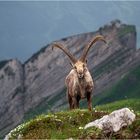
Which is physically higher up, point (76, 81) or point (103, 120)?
point (76, 81)

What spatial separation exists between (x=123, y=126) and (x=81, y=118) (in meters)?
2.83

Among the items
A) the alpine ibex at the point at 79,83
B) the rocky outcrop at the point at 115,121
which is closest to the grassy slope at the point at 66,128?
the rocky outcrop at the point at 115,121

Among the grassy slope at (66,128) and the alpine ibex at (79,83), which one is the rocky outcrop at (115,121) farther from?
the alpine ibex at (79,83)

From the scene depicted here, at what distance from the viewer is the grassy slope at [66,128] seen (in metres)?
26.1

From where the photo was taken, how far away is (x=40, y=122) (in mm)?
28344

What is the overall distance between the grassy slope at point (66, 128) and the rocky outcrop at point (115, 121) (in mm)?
241

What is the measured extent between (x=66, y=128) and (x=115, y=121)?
7.56 ft

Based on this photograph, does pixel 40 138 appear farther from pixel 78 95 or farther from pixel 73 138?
pixel 78 95

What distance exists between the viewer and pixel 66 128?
27844 mm

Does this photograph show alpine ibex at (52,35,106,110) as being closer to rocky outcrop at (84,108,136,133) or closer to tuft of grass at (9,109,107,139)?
tuft of grass at (9,109,107,139)

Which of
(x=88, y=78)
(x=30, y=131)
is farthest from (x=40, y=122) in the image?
(x=88, y=78)

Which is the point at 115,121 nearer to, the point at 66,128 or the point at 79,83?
the point at 66,128

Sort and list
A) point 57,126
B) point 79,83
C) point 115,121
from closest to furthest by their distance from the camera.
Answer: point 115,121
point 57,126
point 79,83

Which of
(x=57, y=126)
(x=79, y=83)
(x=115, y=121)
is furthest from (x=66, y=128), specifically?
(x=79, y=83)
